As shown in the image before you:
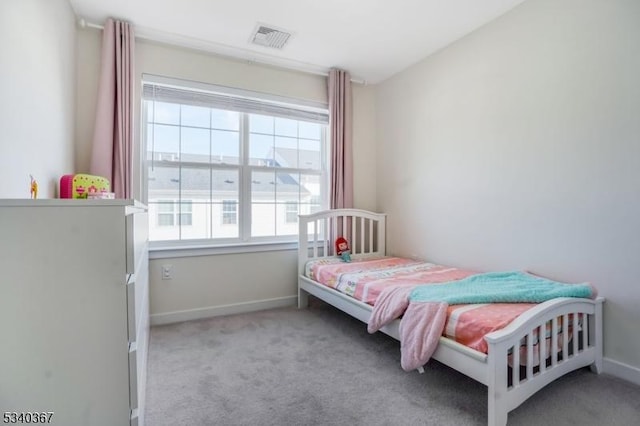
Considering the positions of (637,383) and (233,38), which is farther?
(233,38)

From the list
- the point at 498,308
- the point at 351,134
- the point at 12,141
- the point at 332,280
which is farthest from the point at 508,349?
the point at 351,134

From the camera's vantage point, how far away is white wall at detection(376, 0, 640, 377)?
1826 mm

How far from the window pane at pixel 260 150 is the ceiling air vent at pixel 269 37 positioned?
82 cm

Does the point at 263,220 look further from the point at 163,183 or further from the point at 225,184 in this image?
the point at 163,183

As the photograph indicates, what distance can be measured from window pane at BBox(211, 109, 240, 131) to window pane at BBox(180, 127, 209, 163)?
117 millimetres

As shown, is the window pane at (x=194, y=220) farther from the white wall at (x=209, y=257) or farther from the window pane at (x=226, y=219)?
the white wall at (x=209, y=257)

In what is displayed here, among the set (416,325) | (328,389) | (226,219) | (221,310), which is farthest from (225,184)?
(416,325)

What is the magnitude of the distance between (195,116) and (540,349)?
9.95 ft

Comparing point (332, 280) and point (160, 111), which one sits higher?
point (160, 111)

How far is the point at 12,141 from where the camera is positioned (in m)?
1.37

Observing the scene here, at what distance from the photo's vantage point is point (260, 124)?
326 cm

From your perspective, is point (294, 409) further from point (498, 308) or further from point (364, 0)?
point (364, 0)

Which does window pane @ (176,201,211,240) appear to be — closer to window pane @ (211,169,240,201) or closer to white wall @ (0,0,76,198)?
window pane @ (211,169,240,201)

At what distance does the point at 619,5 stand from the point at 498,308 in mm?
1811
